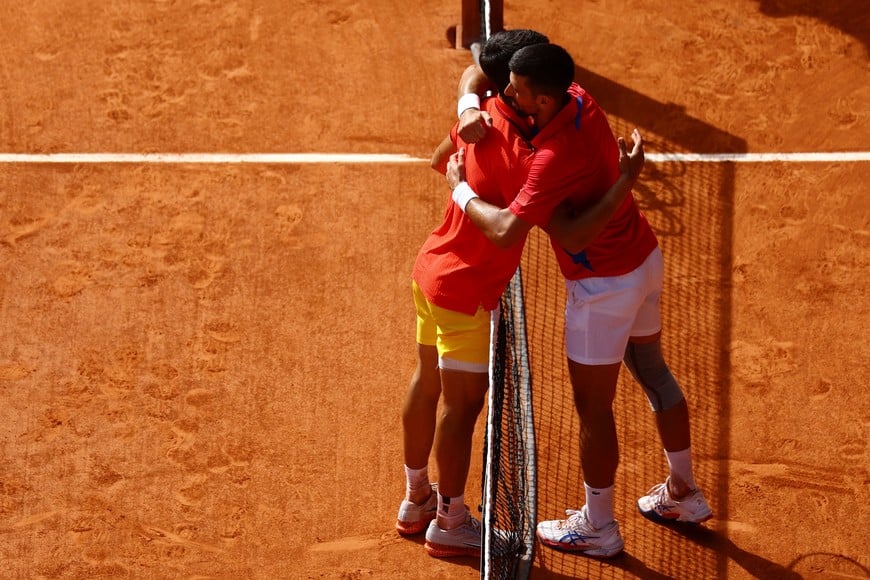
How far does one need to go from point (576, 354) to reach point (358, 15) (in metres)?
4.67

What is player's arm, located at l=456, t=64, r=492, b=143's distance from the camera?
5406 mm

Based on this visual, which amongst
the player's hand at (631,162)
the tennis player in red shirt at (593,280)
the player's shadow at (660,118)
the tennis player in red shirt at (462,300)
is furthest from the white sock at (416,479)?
the player's shadow at (660,118)

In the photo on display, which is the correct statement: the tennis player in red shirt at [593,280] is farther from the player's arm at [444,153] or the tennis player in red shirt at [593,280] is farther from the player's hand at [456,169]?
the player's arm at [444,153]

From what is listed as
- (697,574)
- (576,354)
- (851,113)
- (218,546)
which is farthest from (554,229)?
(851,113)

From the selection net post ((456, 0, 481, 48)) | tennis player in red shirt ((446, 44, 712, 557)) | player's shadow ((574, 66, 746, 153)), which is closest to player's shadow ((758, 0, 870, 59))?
player's shadow ((574, 66, 746, 153))

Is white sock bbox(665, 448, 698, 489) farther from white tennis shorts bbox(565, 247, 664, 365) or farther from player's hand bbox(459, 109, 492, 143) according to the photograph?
player's hand bbox(459, 109, 492, 143)

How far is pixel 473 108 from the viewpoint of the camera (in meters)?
5.56

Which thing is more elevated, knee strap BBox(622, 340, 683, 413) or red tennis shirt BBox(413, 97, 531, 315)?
red tennis shirt BBox(413, 97, 531, 315)

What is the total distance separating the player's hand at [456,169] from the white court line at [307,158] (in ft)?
9.68

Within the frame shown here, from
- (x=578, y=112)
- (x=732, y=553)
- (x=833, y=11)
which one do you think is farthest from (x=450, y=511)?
(x=833, y=11)

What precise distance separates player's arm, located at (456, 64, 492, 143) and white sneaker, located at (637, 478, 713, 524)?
7.34 feet

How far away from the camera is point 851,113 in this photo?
877 cm

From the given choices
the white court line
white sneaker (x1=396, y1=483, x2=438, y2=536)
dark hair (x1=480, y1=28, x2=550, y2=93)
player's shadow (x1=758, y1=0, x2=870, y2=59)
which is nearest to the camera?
dark hair (x1=480, y1=28, x2=550, y2=93)

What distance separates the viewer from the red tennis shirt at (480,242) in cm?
540
